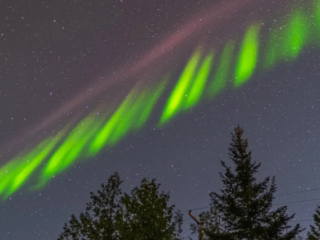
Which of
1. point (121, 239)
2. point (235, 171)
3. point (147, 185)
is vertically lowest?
point (121, 239)

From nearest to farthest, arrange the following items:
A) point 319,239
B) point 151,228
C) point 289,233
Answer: point 151,228
point 289,233
point 319,239

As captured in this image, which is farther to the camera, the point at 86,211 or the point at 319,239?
the point at 319,239

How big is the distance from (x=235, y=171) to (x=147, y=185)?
5.04 meters

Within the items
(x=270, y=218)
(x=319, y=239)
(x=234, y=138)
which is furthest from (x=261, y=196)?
(x=319, y=239)

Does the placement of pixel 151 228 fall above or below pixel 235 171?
below

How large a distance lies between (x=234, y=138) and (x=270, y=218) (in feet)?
16.2

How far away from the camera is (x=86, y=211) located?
16781mm

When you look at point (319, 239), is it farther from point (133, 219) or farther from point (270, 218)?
point (133, 219)


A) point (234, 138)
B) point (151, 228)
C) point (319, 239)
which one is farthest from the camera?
point (319, 239)

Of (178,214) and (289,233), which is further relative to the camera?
(178,214)

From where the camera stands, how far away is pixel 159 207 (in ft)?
47.2

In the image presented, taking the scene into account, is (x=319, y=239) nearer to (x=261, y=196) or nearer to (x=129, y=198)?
(x=261, y=196)

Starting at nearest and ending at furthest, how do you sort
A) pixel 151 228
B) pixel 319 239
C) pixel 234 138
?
pixel 151 228 → pixel 234 138 → pixel 319 239

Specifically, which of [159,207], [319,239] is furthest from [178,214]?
[319,239]
